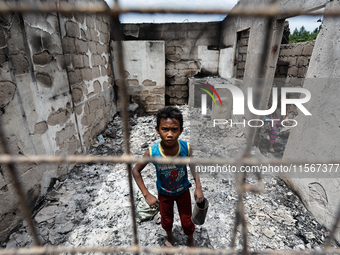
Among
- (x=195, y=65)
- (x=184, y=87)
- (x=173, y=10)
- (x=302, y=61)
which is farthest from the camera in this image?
(x=184, y=87)

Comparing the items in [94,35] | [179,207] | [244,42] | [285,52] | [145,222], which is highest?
[94,35]

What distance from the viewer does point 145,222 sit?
2.28 metres

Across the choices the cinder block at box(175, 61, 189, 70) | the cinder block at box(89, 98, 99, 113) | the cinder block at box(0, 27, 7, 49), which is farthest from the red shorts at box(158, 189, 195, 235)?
the cinder block at box(175, 61, 189, 70)

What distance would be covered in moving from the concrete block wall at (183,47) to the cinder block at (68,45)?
11.5 feet

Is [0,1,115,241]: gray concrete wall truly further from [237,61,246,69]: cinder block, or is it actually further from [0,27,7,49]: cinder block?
[237,61,246,69]: cinder block

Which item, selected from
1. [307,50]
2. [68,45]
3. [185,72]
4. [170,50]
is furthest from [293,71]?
[68,45]

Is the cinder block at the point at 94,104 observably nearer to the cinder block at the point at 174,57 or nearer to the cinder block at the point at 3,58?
the cinder block at the point at 3,58

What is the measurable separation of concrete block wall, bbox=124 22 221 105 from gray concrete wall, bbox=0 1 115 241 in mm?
2635

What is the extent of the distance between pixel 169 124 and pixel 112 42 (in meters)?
4.85

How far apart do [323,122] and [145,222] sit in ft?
7.86

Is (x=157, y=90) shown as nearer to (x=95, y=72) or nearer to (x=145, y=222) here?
(x=95, y=72)

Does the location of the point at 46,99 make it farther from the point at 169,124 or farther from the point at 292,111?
the point at 292,111

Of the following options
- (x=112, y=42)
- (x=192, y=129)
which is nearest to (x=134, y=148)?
(x=192, y=129)

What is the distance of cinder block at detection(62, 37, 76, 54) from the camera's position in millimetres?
2926
